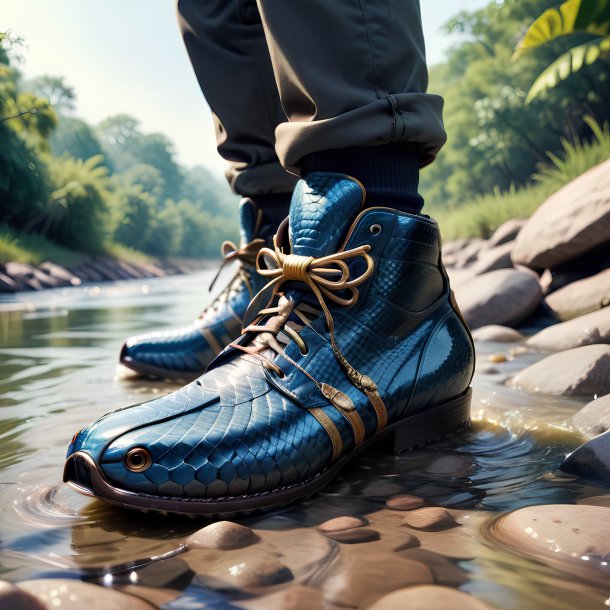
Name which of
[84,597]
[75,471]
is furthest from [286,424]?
[84,597]

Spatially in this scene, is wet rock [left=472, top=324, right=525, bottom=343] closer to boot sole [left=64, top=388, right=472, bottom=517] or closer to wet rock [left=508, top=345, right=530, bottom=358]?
wet rock [left=508, top=345, right=530, bottom=358]

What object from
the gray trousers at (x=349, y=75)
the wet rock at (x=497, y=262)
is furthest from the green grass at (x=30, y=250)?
the gray trousers at (x=349, y=75)

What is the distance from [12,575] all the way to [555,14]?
1207 centimetres

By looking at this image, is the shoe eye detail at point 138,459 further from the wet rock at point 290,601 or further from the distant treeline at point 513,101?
the distant treeline at point 513,101

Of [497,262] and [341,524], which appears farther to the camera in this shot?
[497,262]

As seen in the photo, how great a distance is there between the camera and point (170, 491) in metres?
0.93

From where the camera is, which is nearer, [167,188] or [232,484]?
[232,484]

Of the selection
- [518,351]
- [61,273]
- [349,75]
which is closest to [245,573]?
[349,75]

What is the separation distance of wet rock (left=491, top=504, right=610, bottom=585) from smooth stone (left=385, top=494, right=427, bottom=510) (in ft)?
0.44

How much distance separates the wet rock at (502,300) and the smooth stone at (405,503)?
2705mm

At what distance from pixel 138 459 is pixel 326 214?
1.85 ft

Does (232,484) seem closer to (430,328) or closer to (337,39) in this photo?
(430,328)

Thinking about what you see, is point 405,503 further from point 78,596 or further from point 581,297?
point 581,297

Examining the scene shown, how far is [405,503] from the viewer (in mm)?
978
